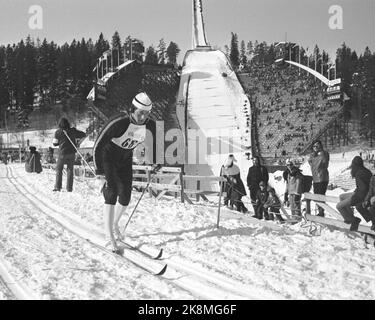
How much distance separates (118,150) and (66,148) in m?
5.87

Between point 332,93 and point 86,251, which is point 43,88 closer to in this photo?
point 332,93

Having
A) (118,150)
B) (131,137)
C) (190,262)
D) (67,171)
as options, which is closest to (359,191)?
(190,262)

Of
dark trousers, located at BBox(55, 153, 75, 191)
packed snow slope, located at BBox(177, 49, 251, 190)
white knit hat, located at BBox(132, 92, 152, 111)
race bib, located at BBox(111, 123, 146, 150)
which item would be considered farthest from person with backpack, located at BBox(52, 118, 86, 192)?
packed snow slope, located at BBox(177, 49, 251, 190)

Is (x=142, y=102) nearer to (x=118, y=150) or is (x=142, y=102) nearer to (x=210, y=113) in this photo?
(x=118, y=150)

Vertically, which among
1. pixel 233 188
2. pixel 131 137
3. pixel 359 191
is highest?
pixel 131 137

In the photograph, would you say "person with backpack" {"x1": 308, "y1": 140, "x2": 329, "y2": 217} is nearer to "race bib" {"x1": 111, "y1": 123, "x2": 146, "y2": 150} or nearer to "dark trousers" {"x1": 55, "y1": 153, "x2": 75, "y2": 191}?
"race bib" {"x1": 111, "y1": 123, "x2": 146, "y2": 150}

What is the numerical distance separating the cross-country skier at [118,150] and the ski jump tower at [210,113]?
106 ft

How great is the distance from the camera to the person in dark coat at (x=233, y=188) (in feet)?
32.6

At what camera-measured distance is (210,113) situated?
52.5 m

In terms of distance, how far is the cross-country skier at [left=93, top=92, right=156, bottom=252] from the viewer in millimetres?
4840

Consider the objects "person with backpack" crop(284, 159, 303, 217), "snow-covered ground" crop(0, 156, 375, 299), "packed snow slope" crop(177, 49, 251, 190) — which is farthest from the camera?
"packed snow slope" crop(177, 49, 251, 190)

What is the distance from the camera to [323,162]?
8.50 m

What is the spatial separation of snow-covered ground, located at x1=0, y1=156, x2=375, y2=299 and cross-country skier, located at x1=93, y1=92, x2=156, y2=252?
0.60 meters
